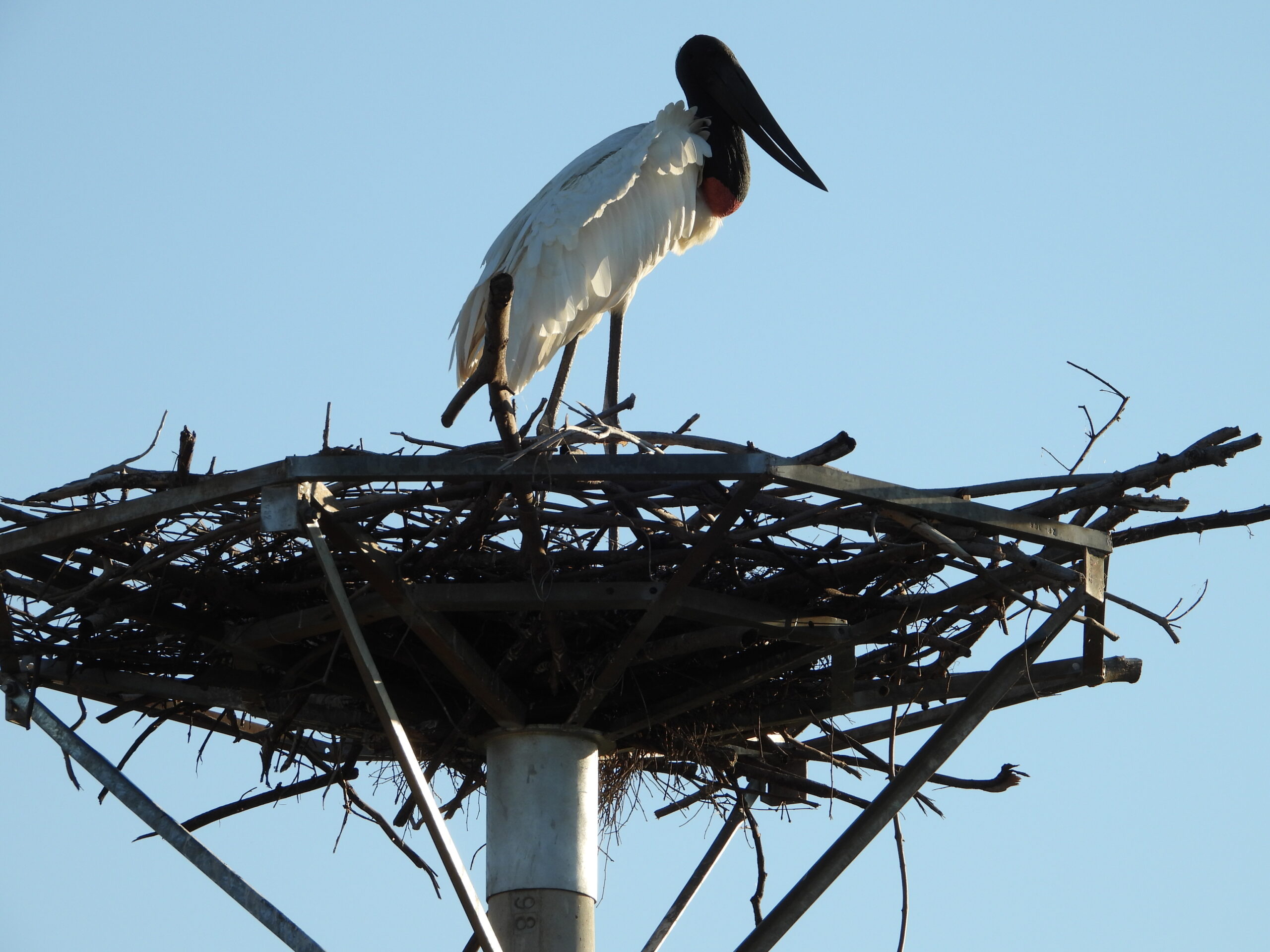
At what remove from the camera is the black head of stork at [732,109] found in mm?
10109

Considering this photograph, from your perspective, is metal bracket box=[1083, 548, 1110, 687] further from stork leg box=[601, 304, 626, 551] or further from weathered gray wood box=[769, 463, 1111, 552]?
stork leg box=[601, 304, 626, 551]

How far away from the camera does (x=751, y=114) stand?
10234mm

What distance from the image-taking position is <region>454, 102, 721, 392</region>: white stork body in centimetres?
856

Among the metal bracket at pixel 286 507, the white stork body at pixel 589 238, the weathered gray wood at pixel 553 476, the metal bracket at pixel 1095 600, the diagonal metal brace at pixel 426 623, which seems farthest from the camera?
the white stork body at pixel 589 238

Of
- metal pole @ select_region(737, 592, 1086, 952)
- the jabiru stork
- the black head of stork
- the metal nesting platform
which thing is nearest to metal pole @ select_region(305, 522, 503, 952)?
the metal nesting platform

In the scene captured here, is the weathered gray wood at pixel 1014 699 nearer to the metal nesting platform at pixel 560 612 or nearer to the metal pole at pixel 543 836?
the metal nesting platform at pixel 560 612

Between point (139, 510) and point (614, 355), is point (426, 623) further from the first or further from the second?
point (614, 355)

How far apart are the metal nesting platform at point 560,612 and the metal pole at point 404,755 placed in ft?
0.04

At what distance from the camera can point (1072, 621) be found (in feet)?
21.2

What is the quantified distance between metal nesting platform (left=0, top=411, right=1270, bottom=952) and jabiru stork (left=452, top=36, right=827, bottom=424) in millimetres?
884

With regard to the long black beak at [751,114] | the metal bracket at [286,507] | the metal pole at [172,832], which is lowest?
the metal pole at [172,832]

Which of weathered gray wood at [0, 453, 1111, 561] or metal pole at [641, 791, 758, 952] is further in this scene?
metal pole at [641, 791, 758, 952]

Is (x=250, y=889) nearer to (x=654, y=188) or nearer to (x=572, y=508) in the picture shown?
(x=572, y=508)

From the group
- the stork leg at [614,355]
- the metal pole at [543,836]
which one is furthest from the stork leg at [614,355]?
the metal pole at [543,836]
